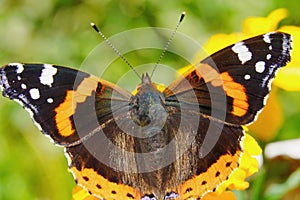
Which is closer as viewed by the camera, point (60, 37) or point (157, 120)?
point (157, 120)

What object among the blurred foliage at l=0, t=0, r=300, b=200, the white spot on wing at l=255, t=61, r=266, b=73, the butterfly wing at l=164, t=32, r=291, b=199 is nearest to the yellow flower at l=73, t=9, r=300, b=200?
the butterfly wing at l=164, t=32, r=291, b=199

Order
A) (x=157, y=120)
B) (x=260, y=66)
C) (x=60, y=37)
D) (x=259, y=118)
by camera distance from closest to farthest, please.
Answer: (x=260, y=66), (x=157, y=120), (x=259, y=118), (x=60, y=37)

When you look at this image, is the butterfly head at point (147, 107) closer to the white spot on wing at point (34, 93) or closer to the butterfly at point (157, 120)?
the butterfly at point (157, 120)

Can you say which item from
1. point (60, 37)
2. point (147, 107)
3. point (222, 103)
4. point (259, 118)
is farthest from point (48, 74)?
point (60, 37)

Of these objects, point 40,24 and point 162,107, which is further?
point 40,24

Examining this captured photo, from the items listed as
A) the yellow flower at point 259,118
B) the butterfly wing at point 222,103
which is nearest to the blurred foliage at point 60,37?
the yellow flower at point 259,118

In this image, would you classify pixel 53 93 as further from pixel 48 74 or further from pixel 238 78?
Answer: pixel 238 78

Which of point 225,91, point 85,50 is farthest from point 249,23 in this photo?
point 85,50

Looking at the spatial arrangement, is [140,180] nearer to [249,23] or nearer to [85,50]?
[249,23]
